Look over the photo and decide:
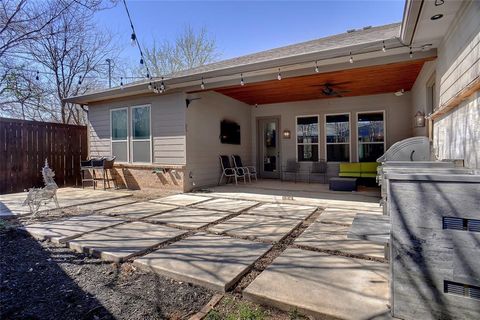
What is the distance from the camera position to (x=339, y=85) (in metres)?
6.96

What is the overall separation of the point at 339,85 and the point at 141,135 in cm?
549

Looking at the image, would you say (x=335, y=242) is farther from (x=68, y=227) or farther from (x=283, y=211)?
(x=68, y=227)

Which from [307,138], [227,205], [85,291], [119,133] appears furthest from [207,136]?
[85,291]

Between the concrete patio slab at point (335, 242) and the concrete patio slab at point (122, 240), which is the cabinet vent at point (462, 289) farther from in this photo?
the concrete patio slab at point (122, 240)

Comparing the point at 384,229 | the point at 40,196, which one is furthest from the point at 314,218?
the point at 40,196

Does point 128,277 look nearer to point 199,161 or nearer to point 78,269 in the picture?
point 78,269

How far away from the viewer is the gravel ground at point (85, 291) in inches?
70.7

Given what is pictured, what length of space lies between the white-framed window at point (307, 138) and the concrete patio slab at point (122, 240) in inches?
256

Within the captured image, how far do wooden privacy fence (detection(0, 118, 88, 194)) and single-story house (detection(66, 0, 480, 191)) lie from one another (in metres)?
0.69

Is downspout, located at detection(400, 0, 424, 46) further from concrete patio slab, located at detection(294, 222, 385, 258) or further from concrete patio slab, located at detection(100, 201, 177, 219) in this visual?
concrete patio slab, located at detection(100, 201, 177, 219)

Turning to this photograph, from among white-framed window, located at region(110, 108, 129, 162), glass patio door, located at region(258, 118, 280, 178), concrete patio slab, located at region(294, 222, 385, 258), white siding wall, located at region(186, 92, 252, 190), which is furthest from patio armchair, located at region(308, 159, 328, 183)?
white-framed window, located at region(110, 108, 129, 162)

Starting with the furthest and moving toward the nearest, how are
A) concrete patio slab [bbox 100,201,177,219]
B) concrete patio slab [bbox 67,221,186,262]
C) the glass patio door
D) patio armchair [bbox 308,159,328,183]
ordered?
the glass patio door, patio armchair [bbox 308,159,328,183], concrete patio slab [bbox 100,201,177,219], concrete patio slab [bbox 67,221,186,262]

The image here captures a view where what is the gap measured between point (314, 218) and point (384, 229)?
81.3 inches

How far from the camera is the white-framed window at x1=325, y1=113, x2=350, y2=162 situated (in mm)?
8586
